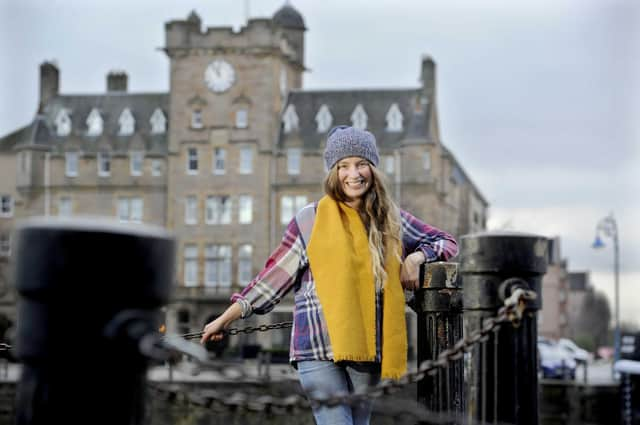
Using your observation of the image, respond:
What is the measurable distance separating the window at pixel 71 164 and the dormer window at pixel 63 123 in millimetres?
1428

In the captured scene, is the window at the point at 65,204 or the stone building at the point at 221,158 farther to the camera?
the window at the point at 65,204

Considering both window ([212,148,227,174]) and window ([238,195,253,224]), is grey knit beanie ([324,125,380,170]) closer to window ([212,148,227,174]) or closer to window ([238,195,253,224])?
window ([238,195,253,224])

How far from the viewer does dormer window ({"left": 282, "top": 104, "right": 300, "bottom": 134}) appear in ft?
205

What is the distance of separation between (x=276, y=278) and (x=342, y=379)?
496mm

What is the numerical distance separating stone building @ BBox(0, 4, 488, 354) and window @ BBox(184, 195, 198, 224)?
0.05m

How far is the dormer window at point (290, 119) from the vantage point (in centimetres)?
6250

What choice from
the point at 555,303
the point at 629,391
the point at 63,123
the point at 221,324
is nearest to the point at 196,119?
the point at 63,123

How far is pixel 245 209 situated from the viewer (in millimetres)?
61094

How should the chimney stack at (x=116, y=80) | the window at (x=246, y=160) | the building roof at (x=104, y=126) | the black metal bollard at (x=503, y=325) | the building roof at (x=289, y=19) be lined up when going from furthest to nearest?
the chimney stack at (x=116, y=80) → the building roof at (x=289, y=19) → the building roof at (x=104, y=126) → the window at (x=246, y=160) → the black metal bollard at (x=503, y=325)

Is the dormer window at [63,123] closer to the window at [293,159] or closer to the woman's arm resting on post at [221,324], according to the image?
the window at [293,159]

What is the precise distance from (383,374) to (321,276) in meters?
0.45

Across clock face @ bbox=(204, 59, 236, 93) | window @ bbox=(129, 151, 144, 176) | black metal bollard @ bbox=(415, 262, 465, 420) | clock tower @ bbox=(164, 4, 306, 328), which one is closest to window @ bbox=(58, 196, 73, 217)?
window @ bbox=(129, 151, 144, 176)

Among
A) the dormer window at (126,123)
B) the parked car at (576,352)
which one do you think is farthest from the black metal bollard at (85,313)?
the dormer window at (126,123)

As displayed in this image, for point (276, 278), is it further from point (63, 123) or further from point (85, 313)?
point (63, 123)
